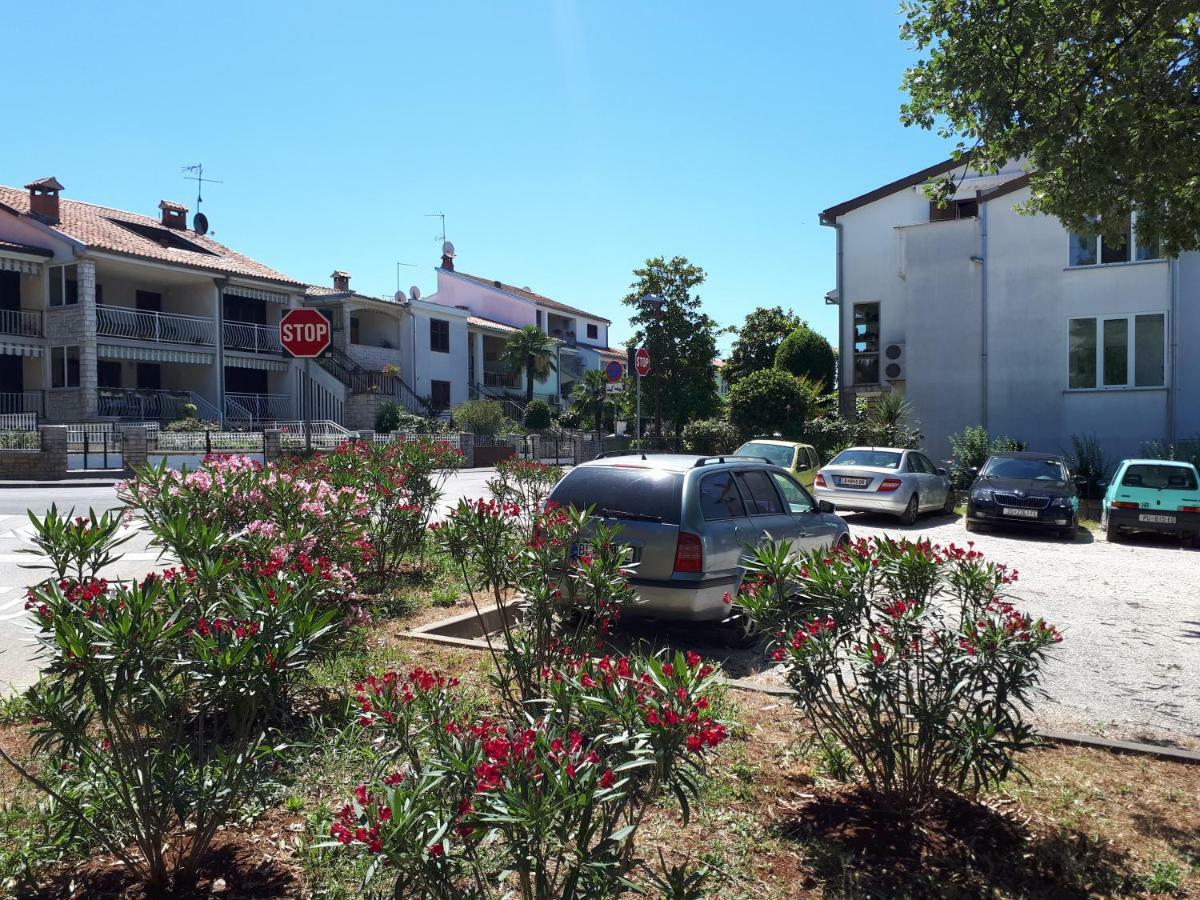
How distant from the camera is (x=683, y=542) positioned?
6.93 metres

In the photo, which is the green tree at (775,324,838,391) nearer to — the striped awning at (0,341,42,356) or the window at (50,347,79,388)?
the window at (50,347,79,388)

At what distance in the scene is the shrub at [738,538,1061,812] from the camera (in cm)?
354

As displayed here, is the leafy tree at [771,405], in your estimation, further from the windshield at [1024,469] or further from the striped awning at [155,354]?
the striped awning at [155,354]

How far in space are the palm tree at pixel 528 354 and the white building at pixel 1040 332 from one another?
Result: 2634 cm

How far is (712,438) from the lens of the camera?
27.3 meters

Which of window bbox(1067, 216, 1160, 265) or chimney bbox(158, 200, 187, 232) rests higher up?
chimney bbox(158, 200, 187, 232)

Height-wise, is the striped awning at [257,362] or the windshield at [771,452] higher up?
the striped awning at [257,362]

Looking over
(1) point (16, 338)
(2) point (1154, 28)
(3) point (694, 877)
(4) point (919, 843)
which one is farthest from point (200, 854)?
(1) point (16, 338)

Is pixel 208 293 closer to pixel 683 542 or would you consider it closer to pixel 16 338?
pixel 16 338

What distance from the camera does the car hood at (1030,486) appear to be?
16281 mm

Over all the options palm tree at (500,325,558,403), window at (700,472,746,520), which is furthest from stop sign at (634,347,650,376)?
palm tree at (500,325,558,403)

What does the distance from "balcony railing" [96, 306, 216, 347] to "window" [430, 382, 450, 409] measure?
12.8m

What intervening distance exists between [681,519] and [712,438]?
20.5 metres

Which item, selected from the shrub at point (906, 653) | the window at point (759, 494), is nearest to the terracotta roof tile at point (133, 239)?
the window at point (759, 494)
